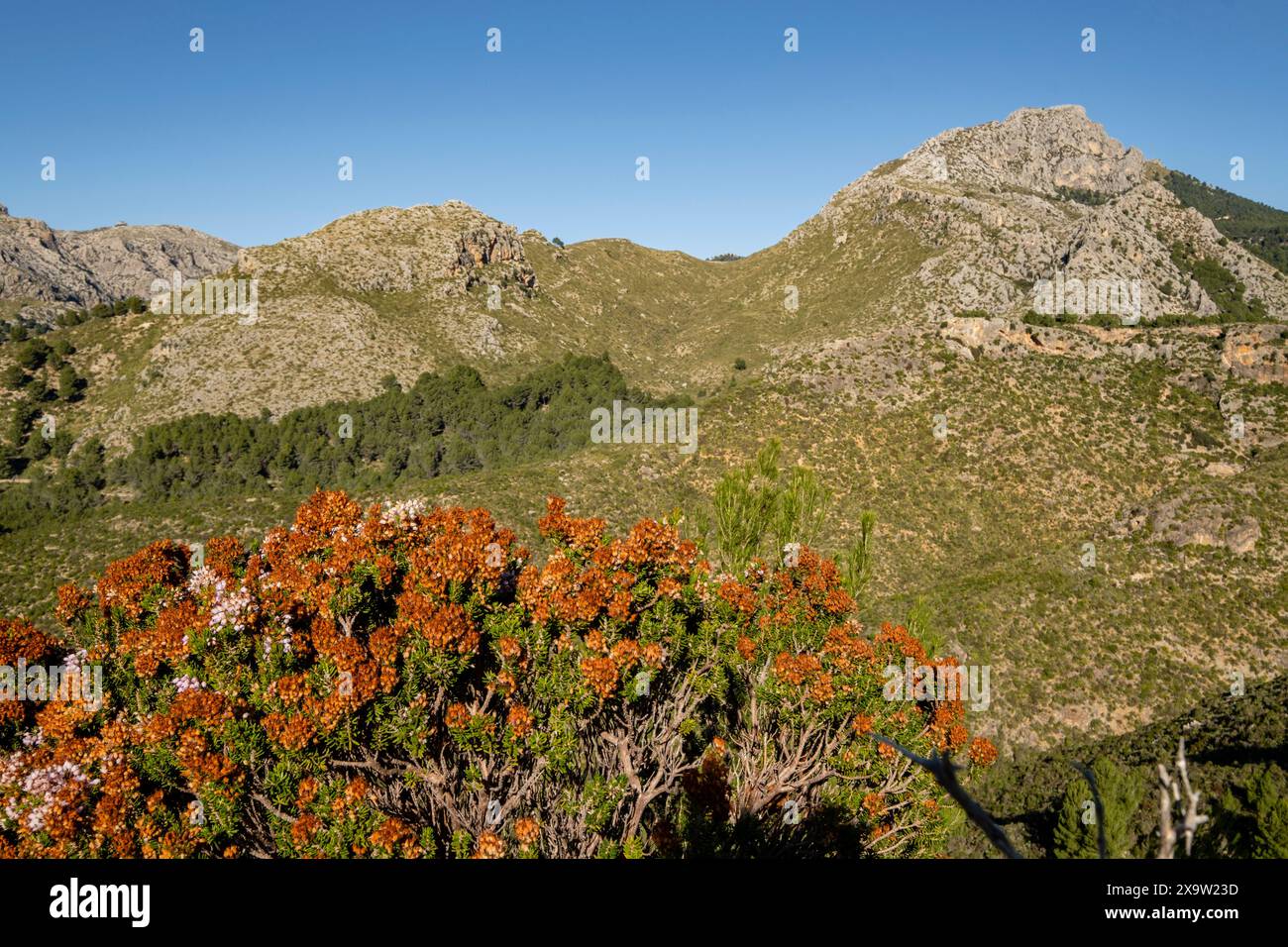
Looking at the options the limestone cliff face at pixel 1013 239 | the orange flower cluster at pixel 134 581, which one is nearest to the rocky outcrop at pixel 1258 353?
the limestone cliff face at pixel 1013 239

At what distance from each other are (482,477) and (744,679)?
38.0m

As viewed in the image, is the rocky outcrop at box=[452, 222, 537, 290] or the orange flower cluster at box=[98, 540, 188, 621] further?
the rocky outcrop at box=[452, 222, 537, 290]

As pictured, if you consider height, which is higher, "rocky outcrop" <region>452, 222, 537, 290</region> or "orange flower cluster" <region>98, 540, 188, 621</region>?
"rocky outcrop" <region>452, 222, 537, 290</region>

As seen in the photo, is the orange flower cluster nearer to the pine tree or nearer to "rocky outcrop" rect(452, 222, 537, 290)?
the pine tree

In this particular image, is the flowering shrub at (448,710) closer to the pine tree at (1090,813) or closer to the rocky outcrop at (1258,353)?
the pine tree at (1090,813)

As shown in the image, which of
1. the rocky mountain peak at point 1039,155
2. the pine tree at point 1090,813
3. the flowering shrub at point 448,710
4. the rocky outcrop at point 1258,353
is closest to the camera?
the flowering shrub at point 448,710

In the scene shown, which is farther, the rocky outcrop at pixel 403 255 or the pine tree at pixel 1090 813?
the rocky outcrop at pixel 403 255

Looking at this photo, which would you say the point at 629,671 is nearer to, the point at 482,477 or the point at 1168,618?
the point at 1168,618

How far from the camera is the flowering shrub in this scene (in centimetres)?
669

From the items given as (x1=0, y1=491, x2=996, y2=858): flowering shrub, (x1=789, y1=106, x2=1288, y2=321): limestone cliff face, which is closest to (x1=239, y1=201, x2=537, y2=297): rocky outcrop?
(x1=789, y1=106, x2=1288, y2=321): limestone cliff face

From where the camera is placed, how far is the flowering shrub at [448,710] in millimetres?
6691

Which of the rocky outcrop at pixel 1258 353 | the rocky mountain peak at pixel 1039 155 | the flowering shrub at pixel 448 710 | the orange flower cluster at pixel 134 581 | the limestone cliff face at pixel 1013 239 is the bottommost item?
the flowering shrub at pixel 448 710
